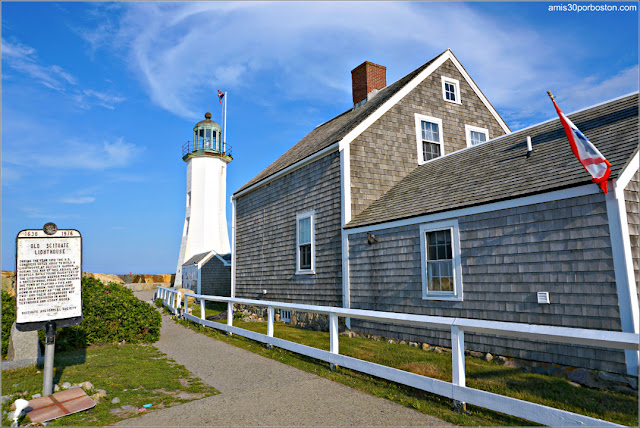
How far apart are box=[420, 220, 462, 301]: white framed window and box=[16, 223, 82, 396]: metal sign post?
6.96m

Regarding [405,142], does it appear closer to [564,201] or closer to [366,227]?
[366,227]

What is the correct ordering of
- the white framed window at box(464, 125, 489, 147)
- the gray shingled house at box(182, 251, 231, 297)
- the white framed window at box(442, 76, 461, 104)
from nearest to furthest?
the white framed window at box(442, 76, 461, 104) → the white framed window at box(464, 125, 489, 147) → the gray shingled house at box(182, 251, 231, 297)

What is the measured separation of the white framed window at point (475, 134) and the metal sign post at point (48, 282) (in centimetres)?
1354

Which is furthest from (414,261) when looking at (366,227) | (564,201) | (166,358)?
(166,358)

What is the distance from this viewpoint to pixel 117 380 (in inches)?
259

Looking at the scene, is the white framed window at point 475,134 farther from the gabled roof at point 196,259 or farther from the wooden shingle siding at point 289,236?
the gabled roof at point 196,259

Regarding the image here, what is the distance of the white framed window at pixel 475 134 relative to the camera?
15.5 m

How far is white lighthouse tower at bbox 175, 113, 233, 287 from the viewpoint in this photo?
106 feet

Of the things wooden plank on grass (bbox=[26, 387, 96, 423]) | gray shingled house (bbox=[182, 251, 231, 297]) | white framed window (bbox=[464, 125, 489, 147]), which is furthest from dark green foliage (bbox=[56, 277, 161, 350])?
gray shingled house (bbox=[182, 251, 231, 297])

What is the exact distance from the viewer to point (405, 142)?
13.9m

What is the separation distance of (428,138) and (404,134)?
122 cm

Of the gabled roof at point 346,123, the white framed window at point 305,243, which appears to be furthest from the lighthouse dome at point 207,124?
the white framed window at point 305,243

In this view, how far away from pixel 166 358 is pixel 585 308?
25.9ft

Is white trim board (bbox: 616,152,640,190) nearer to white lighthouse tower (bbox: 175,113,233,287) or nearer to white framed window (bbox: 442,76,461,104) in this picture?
white framed window (bbox: 442,76,461,104)
